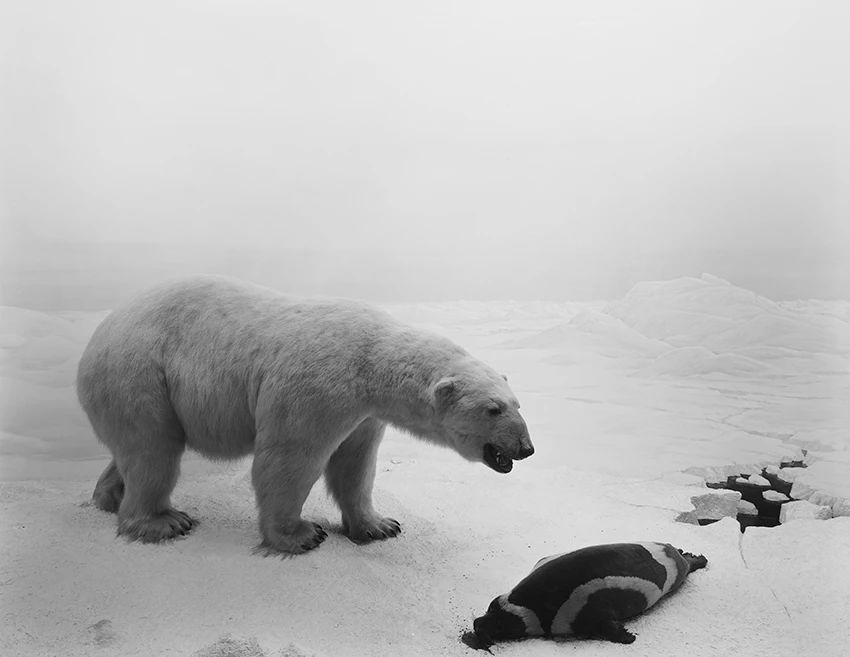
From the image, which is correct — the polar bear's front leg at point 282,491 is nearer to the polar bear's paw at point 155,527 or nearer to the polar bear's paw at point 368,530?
the polar bear's paw at point 368,530

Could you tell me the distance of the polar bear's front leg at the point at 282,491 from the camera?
3.00 m

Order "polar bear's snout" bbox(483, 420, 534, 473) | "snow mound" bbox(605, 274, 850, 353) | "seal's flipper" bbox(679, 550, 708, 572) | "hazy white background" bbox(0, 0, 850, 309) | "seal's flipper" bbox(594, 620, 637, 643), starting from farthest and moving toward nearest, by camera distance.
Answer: "snow mound" bbox(605, 274, 850, 353) < "hazy white background" bbox(0, 0, 850, 309) < "seal's flipper" bbox(679, 550, 708, 572) < "polar bear's snout" bbox(483, 420, 534, 473) < "seal's flipper" bbox(594, 620, 637, 643)

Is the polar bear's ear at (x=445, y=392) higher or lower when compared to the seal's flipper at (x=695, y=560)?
higher

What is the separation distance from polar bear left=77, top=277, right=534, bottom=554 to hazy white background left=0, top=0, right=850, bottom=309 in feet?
1.78

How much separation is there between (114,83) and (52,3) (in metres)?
0.40

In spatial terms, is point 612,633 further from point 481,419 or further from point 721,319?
point 721,319

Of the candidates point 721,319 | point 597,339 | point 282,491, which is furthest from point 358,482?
point 721,319

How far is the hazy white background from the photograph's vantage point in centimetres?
340

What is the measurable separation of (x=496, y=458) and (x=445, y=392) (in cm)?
34

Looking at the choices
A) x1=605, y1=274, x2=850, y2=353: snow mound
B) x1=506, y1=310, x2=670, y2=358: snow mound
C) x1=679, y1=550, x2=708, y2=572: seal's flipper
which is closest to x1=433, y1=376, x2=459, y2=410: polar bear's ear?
x1=679, y1=550, x2=708, y2=572: seal's flipper

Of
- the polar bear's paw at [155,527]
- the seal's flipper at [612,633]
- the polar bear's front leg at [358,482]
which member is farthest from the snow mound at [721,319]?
the polar bear's paw at [155,527]

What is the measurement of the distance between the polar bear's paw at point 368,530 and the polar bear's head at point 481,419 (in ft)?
2.16

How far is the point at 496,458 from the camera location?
295 cm

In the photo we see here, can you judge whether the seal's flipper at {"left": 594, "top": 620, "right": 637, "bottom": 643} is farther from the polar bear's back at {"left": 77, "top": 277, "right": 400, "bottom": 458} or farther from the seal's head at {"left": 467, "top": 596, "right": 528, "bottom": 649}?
the polar bear's back at {"left": 77, "top": 277, "right": 400, "bottom": 458}
